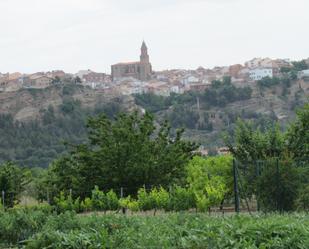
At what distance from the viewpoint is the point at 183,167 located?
24.6 metres

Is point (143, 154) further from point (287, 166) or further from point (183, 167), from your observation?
point (287, 166)

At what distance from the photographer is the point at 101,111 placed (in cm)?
10731

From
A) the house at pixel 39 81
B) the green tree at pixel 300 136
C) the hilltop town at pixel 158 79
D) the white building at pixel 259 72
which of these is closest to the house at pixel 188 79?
the hilltop town at pixel 158 79

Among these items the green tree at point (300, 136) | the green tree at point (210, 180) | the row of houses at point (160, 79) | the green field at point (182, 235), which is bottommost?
the row of houses at point (160, 79)

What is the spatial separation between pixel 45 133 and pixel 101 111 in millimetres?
14562

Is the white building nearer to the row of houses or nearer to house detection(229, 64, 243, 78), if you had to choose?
the row of houses

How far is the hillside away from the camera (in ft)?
294

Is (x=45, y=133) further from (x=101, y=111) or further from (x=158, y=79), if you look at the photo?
(x=158, y=79)

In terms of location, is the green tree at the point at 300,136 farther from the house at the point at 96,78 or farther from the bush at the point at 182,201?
the house at the point at 96,78

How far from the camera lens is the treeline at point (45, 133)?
85000 millimetres

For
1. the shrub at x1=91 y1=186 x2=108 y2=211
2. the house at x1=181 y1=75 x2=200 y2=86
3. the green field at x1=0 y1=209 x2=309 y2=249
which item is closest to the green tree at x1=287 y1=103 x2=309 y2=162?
the shrub at x1=91 y1=186 x2=108 y2=211

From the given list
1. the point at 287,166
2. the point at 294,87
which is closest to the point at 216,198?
the point at 287,166

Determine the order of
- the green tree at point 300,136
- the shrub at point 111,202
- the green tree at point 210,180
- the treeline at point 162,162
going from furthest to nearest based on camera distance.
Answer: the green tree at point 300,136 < the shrub at point 111,202 < the treeline at point 162,162 < the green tree at point 210,180

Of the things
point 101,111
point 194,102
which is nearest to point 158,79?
point 194,102
